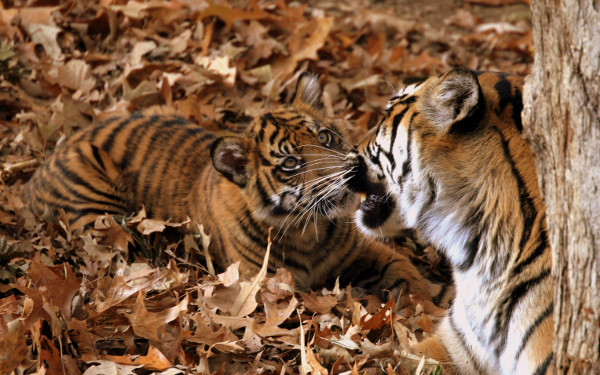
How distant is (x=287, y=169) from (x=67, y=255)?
4.89ft

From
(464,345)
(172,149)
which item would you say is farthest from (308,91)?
(464,345)

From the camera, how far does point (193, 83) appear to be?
5.97m

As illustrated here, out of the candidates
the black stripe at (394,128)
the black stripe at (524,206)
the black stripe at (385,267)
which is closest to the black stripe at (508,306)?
the black stripe at (524,206)

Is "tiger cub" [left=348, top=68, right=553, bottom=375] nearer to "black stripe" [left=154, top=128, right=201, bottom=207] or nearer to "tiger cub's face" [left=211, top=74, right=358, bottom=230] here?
"tiger cub's face" [left=211, top=74, right=358, bottom=230]

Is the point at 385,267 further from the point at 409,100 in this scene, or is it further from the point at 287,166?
the point at 409,100

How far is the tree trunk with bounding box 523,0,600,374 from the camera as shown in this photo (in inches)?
81.7

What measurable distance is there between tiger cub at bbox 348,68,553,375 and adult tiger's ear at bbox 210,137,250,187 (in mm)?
1166

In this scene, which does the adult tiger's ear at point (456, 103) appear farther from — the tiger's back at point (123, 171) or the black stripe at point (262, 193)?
the tiger's back at point (123, 171)

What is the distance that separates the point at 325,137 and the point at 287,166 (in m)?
0.32

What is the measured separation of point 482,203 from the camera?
3.00 metres

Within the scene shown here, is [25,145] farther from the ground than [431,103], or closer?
closer

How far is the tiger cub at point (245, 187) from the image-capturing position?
4223mm

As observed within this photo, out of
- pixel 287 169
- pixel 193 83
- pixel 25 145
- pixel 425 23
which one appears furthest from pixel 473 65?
pixel 25 145

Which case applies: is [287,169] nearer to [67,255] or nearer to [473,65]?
[67,255]
